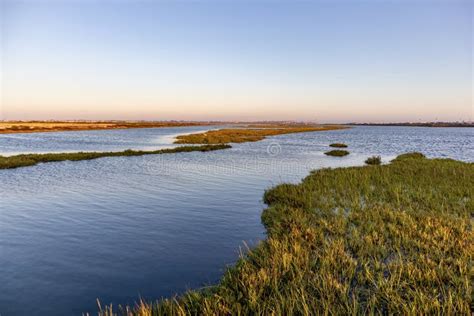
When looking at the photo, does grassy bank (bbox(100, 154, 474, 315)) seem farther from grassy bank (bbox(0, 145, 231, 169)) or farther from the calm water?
grassy bank (bbox(0, 145, 231, 169))

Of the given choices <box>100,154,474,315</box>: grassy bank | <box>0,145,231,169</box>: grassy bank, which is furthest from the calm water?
<box>0,145,231,169</box>: grassy bank

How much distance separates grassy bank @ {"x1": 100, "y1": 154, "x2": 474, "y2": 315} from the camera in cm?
625

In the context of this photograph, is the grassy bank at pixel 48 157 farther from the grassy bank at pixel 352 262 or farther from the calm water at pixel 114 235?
the grassy bank at pixel 352 262

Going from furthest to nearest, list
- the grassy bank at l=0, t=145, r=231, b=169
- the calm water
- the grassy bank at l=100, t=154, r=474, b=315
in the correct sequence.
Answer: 1. the grassy bank at l=0, t=145, r=231, b=169
2. the calm water
3. the grassy bank at l=100, t=154, r=474, b=315

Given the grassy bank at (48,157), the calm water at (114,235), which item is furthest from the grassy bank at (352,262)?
the grassy bank at (48,157)

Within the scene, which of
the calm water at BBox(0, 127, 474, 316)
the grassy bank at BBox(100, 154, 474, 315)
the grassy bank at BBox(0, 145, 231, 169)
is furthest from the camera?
the grassy bank at BBox(0, 145, 231, 169)

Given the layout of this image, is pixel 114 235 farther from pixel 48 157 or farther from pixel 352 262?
pixel 48 157

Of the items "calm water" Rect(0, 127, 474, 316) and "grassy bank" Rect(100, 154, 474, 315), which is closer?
"grassy bank" Rect(100, 154, 474, 315)

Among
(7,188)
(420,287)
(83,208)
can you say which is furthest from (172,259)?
(7,188)

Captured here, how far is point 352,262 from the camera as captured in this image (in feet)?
27.5

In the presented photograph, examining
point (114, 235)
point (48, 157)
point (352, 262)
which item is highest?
point (48, 157)

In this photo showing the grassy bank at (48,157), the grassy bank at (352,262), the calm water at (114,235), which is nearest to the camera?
the grassy bank at (352,262)

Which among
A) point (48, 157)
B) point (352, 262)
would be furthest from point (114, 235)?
point (48, 157)

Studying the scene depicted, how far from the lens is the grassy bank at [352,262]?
6254mm
